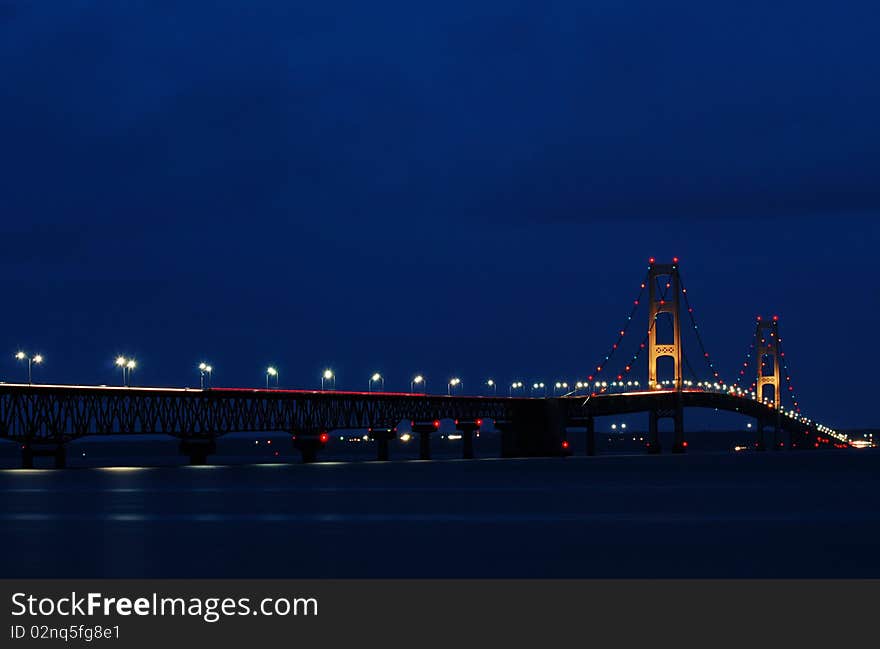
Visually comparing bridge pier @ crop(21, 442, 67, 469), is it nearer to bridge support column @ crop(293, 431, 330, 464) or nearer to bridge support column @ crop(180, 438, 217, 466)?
bridge support column @ crop(180, 438, 217, 466)

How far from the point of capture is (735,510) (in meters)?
56.2

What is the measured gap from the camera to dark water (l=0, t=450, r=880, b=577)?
110ft

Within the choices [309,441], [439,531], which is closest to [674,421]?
[309,441]

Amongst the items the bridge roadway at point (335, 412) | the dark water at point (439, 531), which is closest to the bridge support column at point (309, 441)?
the bridge roadway at point (335, 412)

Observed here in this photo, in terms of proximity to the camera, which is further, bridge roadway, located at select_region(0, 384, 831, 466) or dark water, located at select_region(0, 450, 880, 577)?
bridge roadway, located at select_region(0, 384, 831, 466)

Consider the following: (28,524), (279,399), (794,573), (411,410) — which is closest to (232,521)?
(28,524)

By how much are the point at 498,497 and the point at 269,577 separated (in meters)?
37.7

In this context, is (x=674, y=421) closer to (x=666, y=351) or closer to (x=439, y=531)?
(x=666, y=351)

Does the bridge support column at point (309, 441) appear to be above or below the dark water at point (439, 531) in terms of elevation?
above

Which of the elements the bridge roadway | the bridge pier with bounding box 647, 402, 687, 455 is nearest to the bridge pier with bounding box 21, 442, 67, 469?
the bridge roadway

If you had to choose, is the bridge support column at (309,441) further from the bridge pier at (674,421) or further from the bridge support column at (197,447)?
the bridge pier at (674,421)

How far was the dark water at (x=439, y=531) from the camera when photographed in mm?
33656

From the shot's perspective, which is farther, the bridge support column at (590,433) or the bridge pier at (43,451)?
the bridge support column at (590,433)
